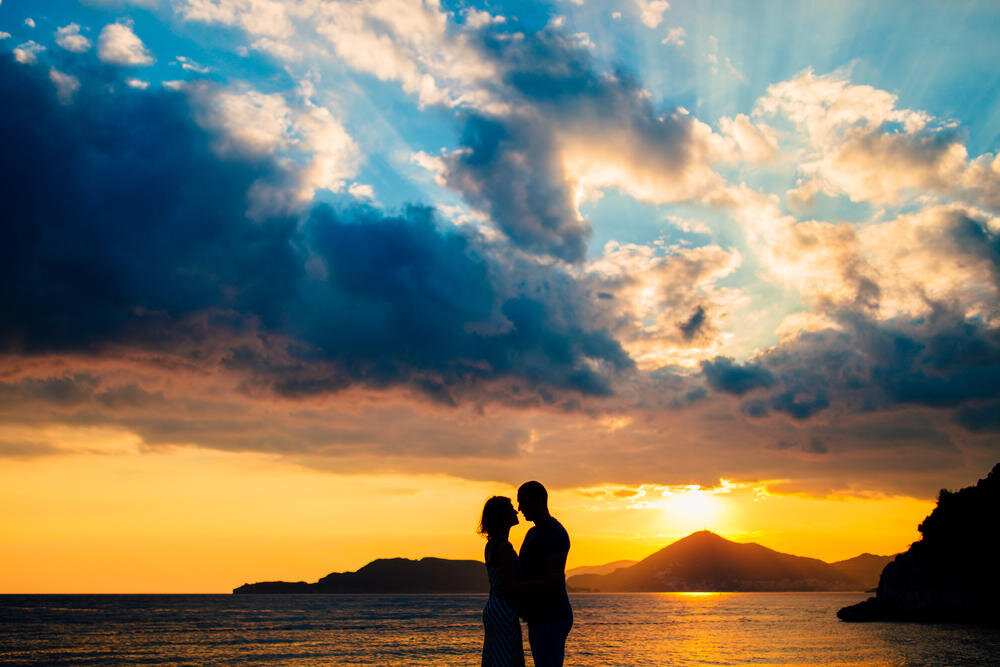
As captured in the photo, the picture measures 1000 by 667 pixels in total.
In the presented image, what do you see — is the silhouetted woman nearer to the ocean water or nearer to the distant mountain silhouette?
the ocean water

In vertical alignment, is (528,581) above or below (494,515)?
below

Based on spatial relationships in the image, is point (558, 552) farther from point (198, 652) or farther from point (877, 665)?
point (198, 652)

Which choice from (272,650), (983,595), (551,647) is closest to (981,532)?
(983,595)

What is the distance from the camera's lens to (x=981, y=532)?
68125mm

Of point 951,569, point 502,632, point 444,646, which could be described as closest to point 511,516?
point 502,632

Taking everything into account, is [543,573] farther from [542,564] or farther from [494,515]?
[494,515]

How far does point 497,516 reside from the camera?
5742 mm

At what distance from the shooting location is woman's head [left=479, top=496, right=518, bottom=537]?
5.73 m

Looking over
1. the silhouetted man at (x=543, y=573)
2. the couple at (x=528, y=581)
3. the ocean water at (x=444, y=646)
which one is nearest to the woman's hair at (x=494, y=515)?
the couple at (x=528, y=581)

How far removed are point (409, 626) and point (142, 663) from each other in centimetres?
4076

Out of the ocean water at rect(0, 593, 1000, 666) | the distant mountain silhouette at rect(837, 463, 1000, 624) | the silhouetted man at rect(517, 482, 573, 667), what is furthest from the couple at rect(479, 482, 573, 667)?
the distant mountain silhouette at rect(837, 463, 1000, 624)

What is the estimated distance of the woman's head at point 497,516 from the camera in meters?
5.73

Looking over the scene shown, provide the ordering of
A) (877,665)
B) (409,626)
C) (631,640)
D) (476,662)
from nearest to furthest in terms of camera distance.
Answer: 1. (877,665)
2. (476,662)
3. (631,640)
4. (409,626)

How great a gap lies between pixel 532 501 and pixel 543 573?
636 millimetres
